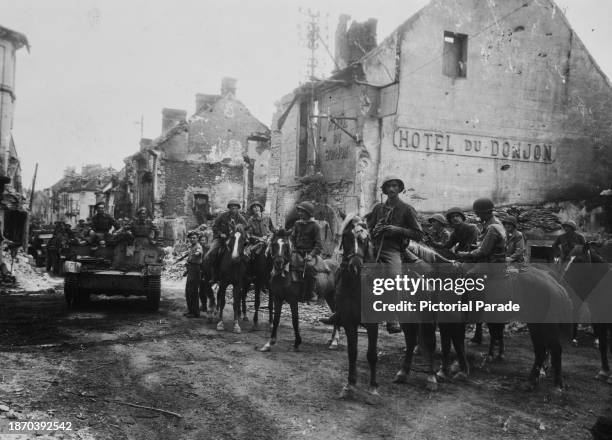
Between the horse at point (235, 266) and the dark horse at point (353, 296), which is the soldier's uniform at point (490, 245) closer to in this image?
the dark horse at point (353, 296)

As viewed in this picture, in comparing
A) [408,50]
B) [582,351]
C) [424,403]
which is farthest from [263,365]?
[408,50]

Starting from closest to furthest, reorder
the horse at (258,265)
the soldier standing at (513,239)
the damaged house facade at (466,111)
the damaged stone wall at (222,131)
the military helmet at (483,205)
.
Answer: the military helmet at (483,205), the soldier standing at (513,239), the horse at (258,265), the damaged house facade at (466,111), the damaged stone wall at (222,131)

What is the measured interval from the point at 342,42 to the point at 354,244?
15.6m

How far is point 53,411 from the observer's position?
189 inches

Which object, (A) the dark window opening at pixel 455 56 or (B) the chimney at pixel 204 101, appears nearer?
(A) the dark window opening at pixel 455 56

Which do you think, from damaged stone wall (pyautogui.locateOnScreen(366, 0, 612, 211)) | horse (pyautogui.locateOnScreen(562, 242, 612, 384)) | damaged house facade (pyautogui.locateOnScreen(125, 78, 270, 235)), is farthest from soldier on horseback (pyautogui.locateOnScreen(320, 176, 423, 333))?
damaged house facade (pyautogui.locateOnScreen(125, 78, 270, 235))

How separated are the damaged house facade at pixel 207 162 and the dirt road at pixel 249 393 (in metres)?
22.5

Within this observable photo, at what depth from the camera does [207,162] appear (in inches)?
1242

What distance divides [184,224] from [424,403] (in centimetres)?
2642

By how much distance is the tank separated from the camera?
10844 millimetres

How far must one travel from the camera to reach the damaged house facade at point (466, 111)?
1616 centimetres

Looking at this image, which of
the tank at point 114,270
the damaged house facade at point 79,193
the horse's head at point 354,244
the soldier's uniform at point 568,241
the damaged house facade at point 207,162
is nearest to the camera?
the horse's head at point 354,244

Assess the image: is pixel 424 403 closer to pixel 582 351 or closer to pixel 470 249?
pixel 470 249

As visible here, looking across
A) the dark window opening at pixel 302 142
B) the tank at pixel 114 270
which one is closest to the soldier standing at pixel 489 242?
the tank at pixel 114 270
